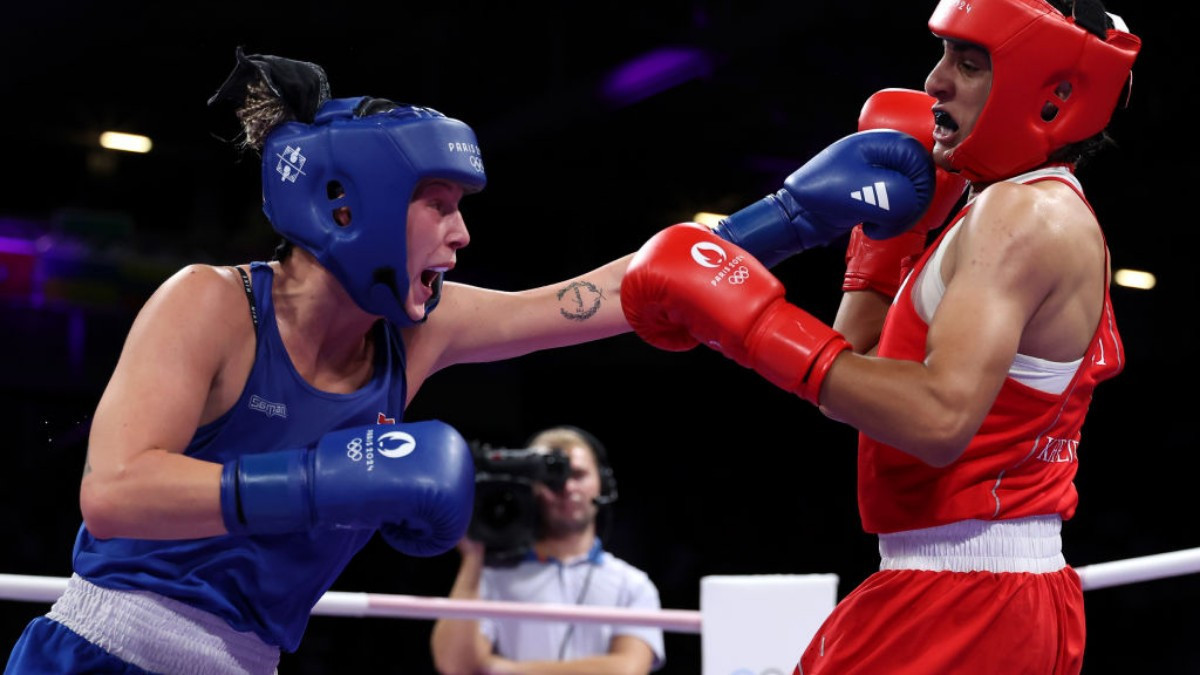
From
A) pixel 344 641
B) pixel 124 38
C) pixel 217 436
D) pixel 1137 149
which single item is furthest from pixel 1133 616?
pixel 217 436

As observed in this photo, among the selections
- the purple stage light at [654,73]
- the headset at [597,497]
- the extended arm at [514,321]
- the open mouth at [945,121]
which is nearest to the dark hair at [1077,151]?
the open mouth at [945,121]

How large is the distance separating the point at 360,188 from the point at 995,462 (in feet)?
3.25

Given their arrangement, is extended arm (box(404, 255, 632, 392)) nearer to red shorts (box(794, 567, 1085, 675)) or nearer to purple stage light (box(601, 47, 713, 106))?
red shorts (box(794, 567, 1085, 675))

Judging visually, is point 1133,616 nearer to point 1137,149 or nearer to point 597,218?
point 1137,149

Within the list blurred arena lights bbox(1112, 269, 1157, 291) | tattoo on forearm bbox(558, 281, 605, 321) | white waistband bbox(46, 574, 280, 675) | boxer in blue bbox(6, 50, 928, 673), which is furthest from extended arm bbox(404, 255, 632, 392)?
blurred arena lights bbox(1112, 269, 1157, 291)

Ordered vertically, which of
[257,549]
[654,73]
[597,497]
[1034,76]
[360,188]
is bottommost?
[597,497]

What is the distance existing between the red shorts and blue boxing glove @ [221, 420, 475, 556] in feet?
1.91

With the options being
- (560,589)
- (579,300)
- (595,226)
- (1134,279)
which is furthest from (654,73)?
(579,300)

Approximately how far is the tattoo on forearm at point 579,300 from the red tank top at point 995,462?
21.4 inches

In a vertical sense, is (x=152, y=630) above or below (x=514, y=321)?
below

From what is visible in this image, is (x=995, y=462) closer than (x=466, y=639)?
Yes

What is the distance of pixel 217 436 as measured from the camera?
1.82 meters

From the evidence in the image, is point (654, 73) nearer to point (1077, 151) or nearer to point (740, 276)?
point (1077, 151)

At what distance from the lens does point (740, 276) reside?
68.4 inches
